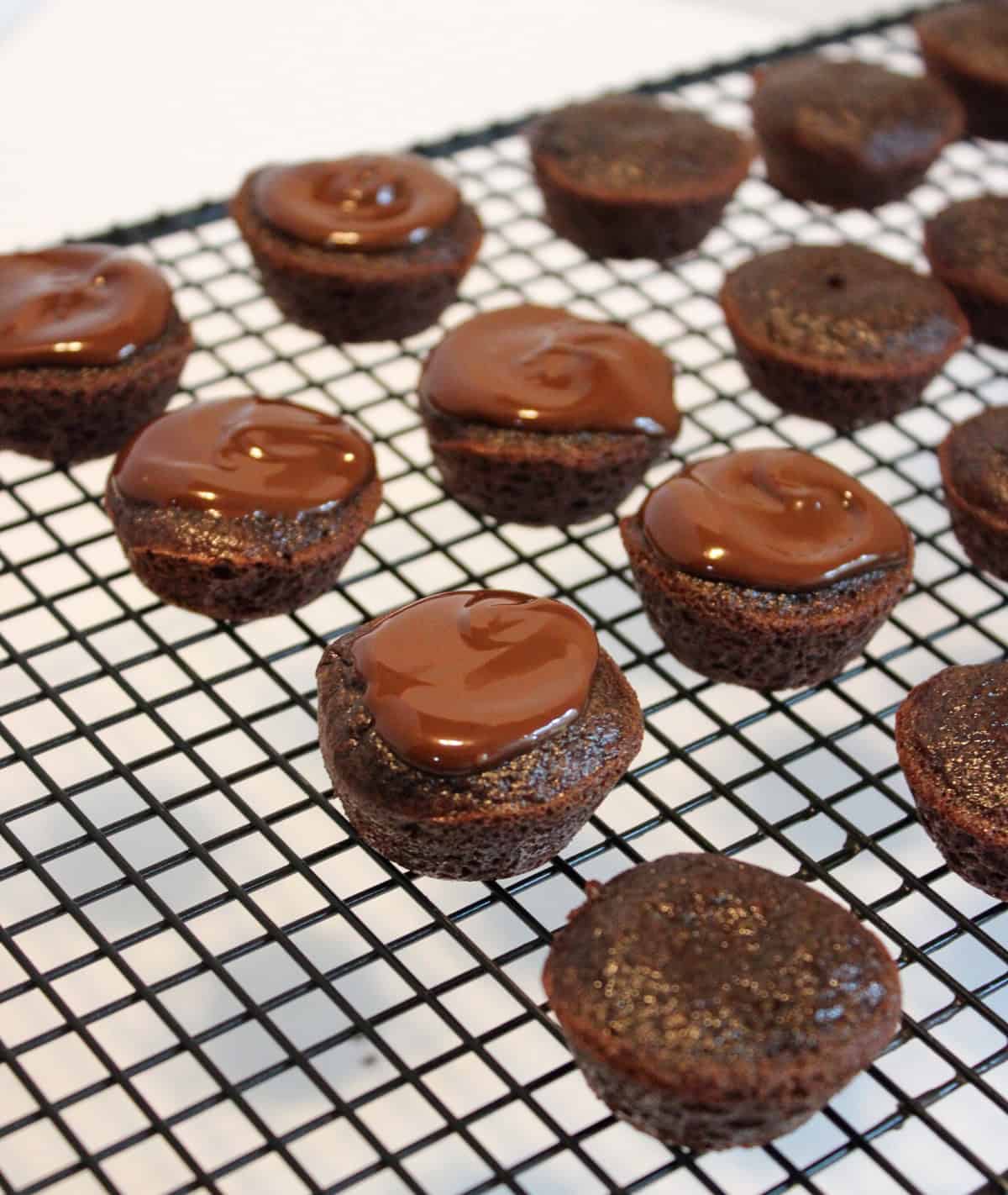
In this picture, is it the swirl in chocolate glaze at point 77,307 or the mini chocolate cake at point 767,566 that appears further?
the swirl in chocolate glaze at point 77,307

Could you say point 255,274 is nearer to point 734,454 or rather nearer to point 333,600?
point 333,600

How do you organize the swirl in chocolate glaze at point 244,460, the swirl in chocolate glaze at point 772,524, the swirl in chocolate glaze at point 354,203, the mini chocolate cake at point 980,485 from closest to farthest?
1. the swirl in chocolate glaze at point 772,524
2. the swirl in chocolate glaze at point 244,460
3. the mini chocolate cake at point 980,485
4. the swirl in chocolate glaze at point 354,203

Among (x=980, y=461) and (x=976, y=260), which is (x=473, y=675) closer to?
(x=980, y=461)

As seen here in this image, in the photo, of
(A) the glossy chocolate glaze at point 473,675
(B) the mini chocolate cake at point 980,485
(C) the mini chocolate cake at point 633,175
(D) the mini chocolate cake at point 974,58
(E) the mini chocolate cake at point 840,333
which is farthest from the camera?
(D) the mini chocolate cake at point 974,58

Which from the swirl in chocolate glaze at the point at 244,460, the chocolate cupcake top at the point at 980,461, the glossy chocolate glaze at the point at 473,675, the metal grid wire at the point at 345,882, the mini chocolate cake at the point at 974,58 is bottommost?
the metal grid wire at the point at 345,882

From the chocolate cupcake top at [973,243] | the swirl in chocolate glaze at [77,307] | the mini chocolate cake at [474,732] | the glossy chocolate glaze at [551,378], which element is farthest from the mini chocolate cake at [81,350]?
the chocolate cupcake top at [973,243]

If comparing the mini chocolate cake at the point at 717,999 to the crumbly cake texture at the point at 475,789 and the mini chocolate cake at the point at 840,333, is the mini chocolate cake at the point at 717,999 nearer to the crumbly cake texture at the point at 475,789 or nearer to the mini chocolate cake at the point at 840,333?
the crumbly cake texture at the point at 475,789

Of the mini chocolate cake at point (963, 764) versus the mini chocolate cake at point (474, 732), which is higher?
the mini chocolate cake at point (474, 732)

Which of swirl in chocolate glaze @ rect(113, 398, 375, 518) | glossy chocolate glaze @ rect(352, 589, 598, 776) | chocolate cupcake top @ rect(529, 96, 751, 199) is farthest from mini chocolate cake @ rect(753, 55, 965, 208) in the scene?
glossy chocolate glaze @ rect(352, 589, 598, 776)
